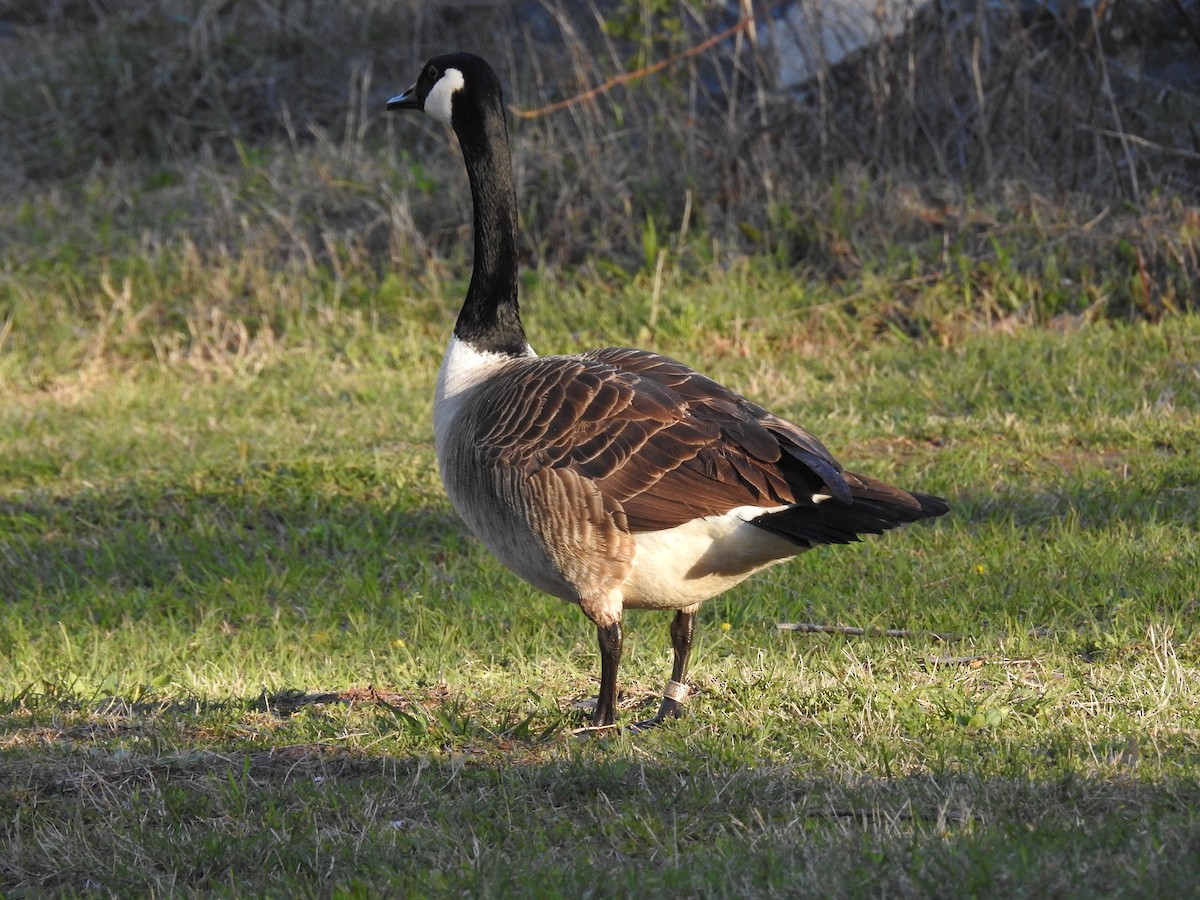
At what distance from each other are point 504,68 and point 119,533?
758cm

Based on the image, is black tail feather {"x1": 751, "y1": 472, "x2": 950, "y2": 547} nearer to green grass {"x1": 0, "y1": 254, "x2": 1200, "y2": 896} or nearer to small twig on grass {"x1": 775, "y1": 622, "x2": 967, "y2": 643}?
green grass {"x1": 0, "y1": 254, "x2": 1200, "y2": 896}

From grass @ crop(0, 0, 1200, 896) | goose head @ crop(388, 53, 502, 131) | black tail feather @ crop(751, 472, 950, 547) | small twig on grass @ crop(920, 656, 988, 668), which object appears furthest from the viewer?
goose head @ crop(388, 53, 502, 131)

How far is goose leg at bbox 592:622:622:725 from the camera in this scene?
4039mm

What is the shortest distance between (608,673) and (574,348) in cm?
489

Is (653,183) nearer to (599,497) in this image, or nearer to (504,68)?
(504,68)

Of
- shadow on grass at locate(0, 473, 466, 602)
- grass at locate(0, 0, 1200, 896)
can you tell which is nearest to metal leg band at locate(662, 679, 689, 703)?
grass at locate(0, 0, 1200, 896)

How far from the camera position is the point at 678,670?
13.9ft

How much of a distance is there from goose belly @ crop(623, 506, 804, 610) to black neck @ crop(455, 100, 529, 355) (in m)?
1.17

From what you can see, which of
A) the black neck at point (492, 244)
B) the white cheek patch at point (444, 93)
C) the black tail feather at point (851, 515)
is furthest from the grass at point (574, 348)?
the white cheek patch at point (444, 93)

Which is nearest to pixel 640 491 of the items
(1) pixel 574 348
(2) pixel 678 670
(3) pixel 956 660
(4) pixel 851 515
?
(4) pixel 851 515

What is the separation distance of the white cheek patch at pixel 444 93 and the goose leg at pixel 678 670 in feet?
6.57

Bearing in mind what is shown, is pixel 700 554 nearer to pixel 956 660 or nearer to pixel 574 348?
pixel 956 660

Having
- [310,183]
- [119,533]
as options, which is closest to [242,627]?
[119,533]

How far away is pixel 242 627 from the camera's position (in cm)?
554
